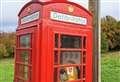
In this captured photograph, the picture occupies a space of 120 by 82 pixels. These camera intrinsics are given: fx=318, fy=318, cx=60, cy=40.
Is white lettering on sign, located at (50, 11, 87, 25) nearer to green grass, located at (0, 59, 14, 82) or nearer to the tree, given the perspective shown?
the tree

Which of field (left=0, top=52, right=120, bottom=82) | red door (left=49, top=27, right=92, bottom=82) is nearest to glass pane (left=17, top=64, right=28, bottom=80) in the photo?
red door (left=49, top=27, right=92, bottom=82)

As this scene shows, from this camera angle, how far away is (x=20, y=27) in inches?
175

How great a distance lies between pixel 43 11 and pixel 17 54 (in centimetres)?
103

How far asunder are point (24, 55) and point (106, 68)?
5146 mm

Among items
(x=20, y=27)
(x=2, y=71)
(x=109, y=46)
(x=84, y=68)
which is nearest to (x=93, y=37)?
(x=84, y=68)

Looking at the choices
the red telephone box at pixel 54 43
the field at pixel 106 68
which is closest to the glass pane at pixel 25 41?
the red telephone box at pixel 54 43

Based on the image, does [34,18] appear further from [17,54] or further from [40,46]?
[17,54]

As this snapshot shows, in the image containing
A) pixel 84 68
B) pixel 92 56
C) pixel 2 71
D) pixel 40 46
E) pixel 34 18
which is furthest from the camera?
pixel 2 71

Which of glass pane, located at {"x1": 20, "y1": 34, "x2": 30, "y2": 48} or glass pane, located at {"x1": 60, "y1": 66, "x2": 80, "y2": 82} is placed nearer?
glass pane, located at {"x1": 60, "y1": 66, "x2": 80, "y2": 82}

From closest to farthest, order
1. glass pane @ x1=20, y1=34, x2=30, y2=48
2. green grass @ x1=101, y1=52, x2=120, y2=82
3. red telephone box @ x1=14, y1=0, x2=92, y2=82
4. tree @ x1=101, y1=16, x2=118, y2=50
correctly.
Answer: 1. red telephone box @ x1=14, y1=0, x2=92, y2=82
2. glass pane @ x1=20, y1=34, x2=30, y2=48
3. tree @ x1=101, y1=16, x2=118, y2=50
4. green grass @ x1=101, y1=52, x2=120, y2=82

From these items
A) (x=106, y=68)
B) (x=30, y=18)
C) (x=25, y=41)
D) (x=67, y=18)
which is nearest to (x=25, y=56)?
(x=25, y=41)

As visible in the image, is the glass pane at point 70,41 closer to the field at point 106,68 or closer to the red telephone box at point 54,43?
the red telephone box at point 54,43

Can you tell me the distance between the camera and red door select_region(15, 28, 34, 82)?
3.94 m

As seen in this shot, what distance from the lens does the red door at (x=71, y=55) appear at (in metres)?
3.89
